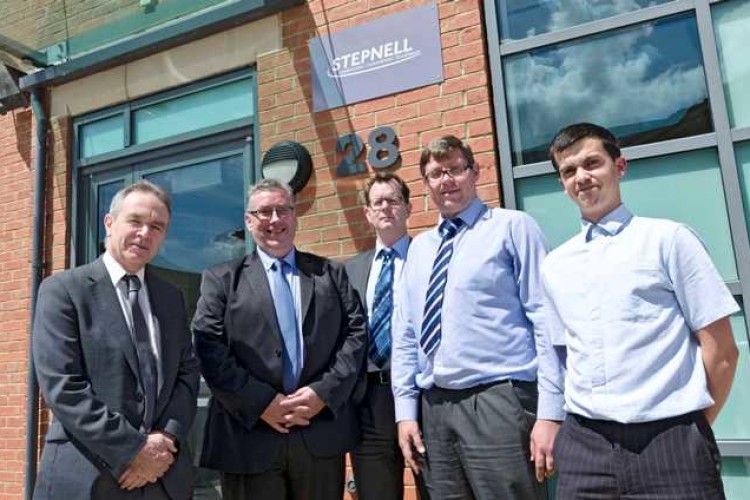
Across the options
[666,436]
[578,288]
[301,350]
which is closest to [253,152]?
[301,350]

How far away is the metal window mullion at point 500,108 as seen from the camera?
3.44m

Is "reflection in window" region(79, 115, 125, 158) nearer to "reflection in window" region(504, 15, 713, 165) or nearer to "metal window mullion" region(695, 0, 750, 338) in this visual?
"reflection in window" region(504, 15, 713, 165)

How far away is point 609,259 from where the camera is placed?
1930 mm

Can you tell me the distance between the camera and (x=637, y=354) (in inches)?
71.7

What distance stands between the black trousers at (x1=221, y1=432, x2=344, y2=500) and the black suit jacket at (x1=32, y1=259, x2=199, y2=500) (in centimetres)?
27

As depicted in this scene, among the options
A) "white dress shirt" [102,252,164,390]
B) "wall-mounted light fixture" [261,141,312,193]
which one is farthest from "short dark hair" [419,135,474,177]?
"wall-mounted light fixture" [261,141,312,193]

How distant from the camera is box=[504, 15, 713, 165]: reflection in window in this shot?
315 cm

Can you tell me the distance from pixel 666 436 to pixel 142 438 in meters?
1.70

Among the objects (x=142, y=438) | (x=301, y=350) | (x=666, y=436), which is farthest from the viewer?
(x=301, y=350)

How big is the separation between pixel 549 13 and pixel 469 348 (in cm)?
226

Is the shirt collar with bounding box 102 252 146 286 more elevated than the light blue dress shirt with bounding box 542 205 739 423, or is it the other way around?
the shirt collar with bounding box 102 252 146 286

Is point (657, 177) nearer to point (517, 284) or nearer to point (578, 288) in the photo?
point (517, 284)

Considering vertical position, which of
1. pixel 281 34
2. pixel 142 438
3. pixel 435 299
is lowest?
pixel 142 438

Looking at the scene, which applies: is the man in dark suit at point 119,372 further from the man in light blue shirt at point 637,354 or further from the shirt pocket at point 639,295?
the shirt pocket at point 639,295
